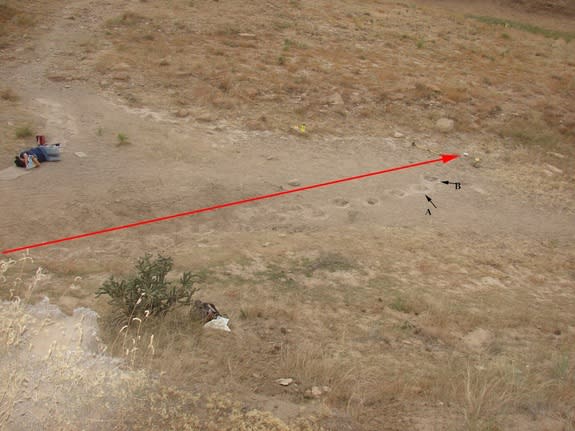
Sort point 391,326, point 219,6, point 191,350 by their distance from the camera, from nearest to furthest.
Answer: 1. point 191,350
2. point 391,326
3. point 219,6

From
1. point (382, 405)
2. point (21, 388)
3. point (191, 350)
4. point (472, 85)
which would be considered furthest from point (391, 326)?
point (472, 85)

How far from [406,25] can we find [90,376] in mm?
17782

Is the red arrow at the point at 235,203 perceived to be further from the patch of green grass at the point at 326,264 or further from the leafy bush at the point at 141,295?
the leafy bush at the point at 141,295

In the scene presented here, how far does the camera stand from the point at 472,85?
1375 cm

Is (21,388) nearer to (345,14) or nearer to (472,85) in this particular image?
(472,85)

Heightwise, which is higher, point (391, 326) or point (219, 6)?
point (219, 6)

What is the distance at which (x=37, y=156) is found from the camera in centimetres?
835

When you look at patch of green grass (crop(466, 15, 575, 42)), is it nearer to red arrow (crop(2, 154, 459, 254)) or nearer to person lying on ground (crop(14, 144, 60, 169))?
red arrow (crop(2, 154, 459, 254))

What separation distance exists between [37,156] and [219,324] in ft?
17.4

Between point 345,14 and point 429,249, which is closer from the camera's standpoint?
point 429,249

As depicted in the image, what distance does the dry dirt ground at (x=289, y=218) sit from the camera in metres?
3.52

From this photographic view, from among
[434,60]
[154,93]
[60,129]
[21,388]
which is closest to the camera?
[21,388]

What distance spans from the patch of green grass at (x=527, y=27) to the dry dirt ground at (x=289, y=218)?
3.38 meters

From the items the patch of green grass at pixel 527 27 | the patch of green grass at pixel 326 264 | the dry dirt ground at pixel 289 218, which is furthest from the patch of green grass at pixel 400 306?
the patch of green grass at pixel 527 27
